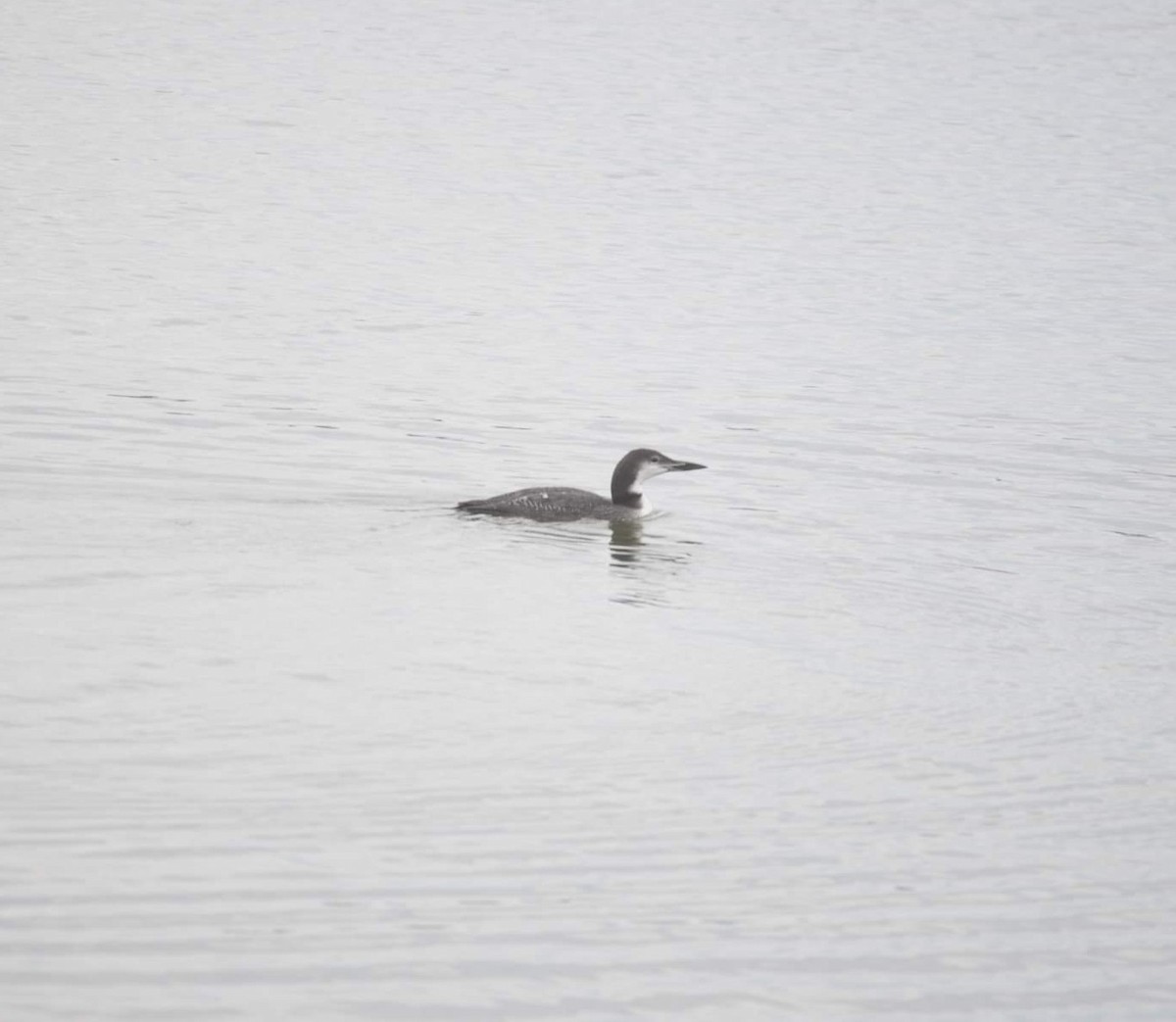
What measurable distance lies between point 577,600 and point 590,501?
230cm

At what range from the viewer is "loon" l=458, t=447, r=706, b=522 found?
Result: 14.0 m

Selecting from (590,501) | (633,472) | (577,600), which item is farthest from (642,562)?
(633,472)

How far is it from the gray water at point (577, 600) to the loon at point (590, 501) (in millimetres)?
172

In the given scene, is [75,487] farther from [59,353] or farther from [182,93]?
[182,93]

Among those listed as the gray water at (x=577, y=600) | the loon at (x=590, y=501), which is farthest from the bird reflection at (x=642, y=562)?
the loon at (x=590, y=501)

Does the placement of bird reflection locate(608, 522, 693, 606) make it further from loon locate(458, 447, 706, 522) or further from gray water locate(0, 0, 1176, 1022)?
loon locate(458, 447, 706, 522)

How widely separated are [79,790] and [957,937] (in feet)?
11.3

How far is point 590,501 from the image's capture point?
14414 millimetres

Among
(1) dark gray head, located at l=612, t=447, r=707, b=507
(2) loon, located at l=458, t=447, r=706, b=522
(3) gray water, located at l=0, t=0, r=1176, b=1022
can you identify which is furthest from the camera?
(1) dark gray head, located at l=612, t=447, r=707, b=507

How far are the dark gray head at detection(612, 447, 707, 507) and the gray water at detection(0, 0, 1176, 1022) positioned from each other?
0.37m

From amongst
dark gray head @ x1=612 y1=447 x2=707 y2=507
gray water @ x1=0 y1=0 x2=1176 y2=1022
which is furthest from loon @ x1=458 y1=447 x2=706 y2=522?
gray water @ x1=0 y1=0 x2=1176 y2=1022

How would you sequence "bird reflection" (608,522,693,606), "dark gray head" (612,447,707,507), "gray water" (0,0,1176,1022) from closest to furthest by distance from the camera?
"gray water" (0,0,1176,1022), "bird reflection" (608,522,693,606), "dark gray head" (612,447,707,507)

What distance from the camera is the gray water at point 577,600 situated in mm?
7246

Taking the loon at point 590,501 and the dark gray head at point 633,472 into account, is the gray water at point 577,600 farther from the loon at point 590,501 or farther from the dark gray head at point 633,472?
the dark gray head at point 633,472
